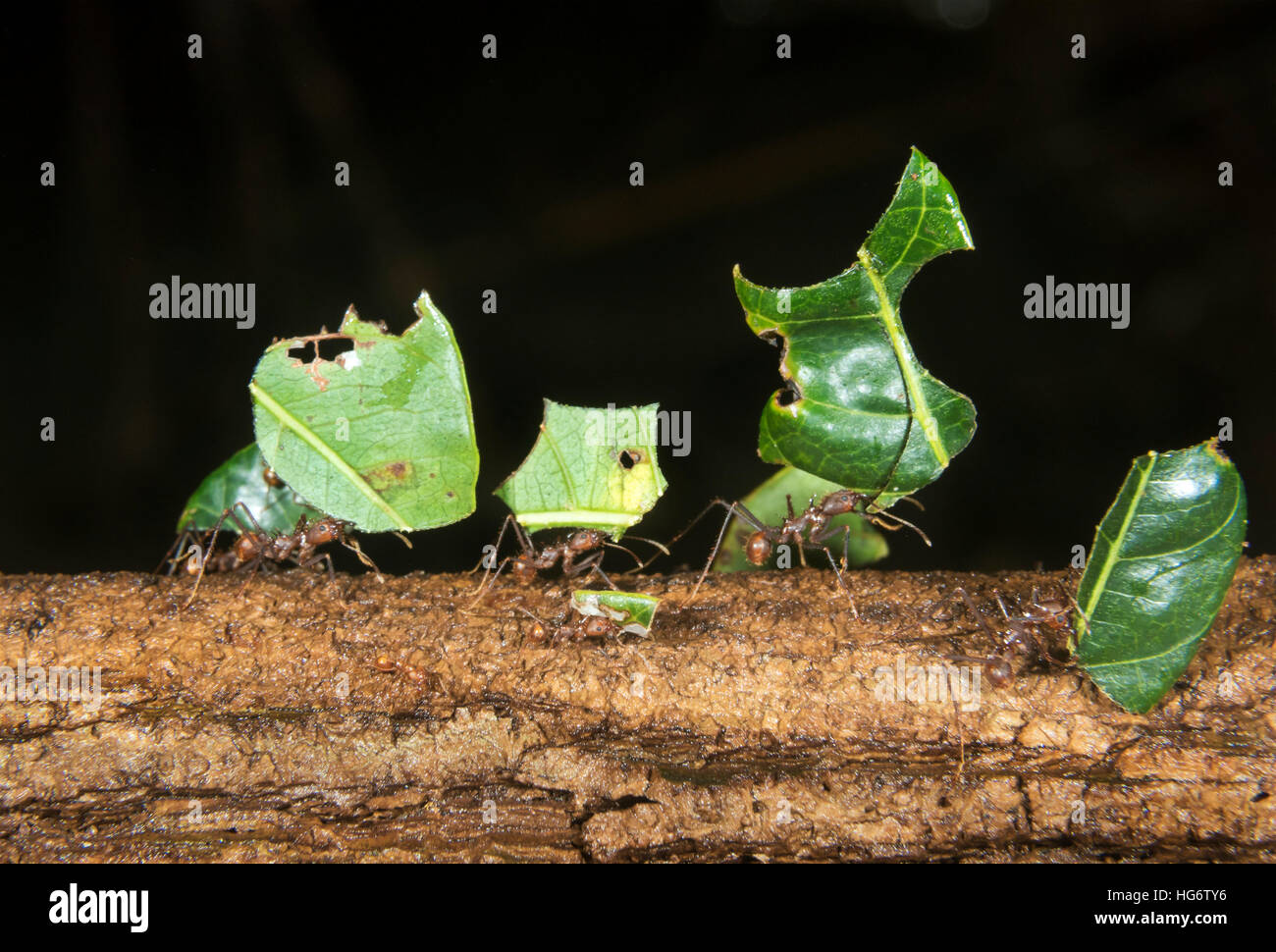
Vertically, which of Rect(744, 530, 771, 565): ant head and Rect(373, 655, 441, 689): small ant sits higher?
Rect(744, 530, 771, 565): ant head

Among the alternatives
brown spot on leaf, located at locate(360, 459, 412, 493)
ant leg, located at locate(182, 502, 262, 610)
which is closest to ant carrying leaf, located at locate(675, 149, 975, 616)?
brown spot on leaf, located at locate(360, 459, 412, 493)

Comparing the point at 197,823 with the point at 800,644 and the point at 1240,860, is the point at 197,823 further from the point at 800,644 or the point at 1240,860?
the point at 1240,860

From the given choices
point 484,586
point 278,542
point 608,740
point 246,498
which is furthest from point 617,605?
point 246,498

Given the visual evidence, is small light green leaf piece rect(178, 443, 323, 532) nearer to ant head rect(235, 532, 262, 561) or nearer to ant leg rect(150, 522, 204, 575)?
ant leg rect(150, 522, 204, 575)

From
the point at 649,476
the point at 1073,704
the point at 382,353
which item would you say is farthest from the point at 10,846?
the point at 1073,704

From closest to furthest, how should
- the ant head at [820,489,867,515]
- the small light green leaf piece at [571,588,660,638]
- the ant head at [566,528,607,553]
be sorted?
the small light green leaf piece at [571,588,660,638]
the ant head at [820,489,867,515]
the ant head at [566,528,607,553]
